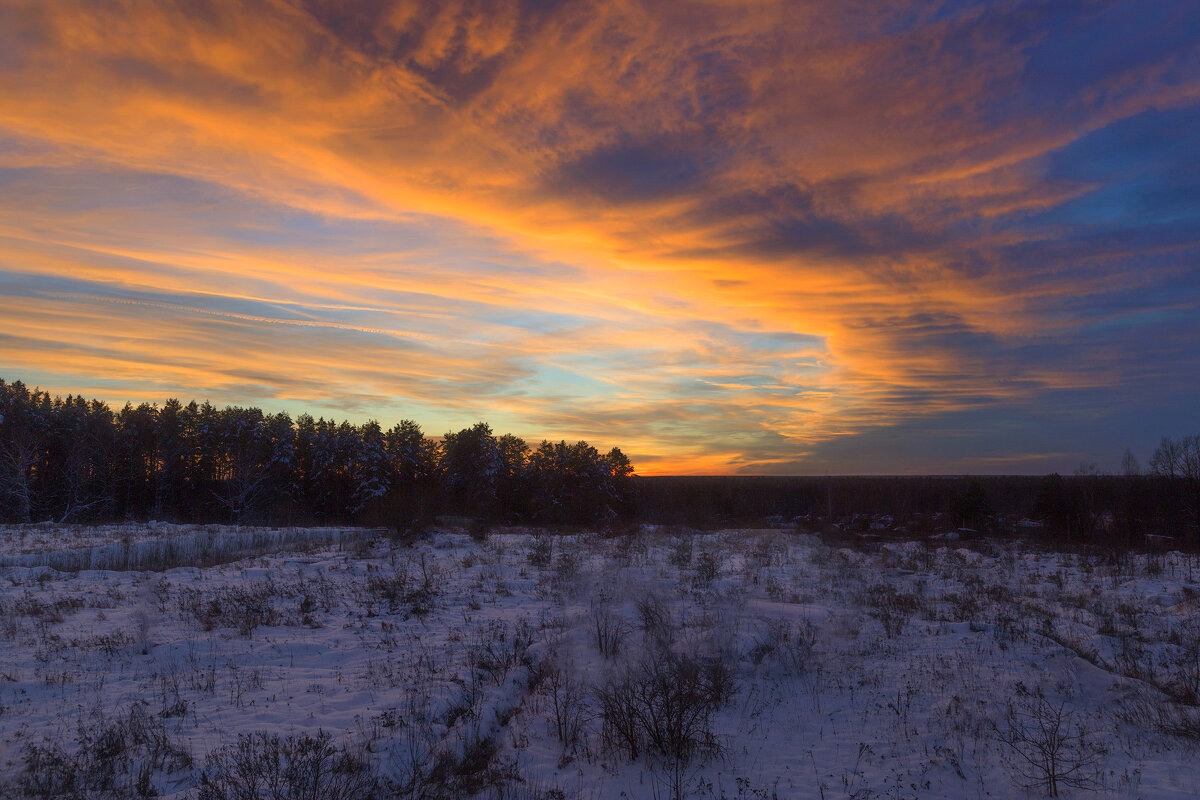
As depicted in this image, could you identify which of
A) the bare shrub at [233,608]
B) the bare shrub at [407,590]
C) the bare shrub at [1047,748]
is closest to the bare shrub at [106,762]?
the bare shrub at [233,608]

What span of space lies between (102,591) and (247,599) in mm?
4367

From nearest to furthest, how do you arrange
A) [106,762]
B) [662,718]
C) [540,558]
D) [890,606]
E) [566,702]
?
[106,762], [662,718], [566,702], [890,606], [540,558]

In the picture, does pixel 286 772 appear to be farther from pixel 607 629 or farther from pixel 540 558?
pixel 540 558

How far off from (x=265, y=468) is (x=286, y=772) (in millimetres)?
58055

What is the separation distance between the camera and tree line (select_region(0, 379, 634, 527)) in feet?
170

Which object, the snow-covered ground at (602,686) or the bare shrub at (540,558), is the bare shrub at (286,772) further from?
the bare shrub at (540,558)

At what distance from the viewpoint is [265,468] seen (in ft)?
185

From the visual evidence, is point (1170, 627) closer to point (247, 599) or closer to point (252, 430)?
point (247, 599)

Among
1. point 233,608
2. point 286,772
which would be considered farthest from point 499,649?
point 233,608

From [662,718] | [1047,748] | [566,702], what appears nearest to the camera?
[1047,748]

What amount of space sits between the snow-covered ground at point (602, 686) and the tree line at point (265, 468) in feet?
117

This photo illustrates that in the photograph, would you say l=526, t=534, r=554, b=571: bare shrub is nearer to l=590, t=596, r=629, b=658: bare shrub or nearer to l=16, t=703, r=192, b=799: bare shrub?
l=590, t=596, r=629, b=658: bare shrub

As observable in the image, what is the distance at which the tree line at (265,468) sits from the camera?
51.9m

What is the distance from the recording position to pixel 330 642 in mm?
10977
